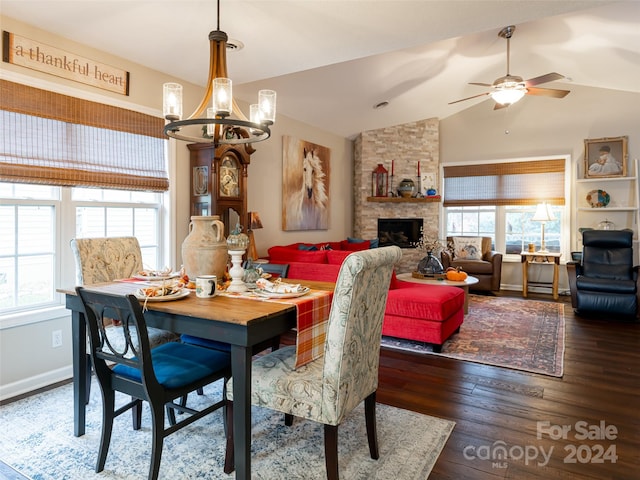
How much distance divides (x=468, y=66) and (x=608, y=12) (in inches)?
69.8

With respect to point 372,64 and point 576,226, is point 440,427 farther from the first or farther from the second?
point 576,226

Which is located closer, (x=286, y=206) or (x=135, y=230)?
(x=135, y=230)

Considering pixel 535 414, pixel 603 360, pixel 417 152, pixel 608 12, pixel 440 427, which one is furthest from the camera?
pixel 417 152

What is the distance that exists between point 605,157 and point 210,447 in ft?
22.2

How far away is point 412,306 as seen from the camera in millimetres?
3750

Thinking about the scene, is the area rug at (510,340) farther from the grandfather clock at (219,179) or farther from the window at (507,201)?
the grandfather clock at (219,179)

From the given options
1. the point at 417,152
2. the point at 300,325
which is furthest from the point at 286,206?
the point at 300,325

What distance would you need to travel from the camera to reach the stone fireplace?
7230 mm

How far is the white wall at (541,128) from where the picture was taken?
6.16 metres

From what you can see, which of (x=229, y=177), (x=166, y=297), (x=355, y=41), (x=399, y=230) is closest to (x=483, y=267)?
(x=399, y=230)

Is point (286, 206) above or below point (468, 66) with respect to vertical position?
below

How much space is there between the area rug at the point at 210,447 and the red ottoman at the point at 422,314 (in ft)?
3.99

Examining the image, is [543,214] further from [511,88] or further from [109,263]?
[109,263]

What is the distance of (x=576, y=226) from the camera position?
6.49m
